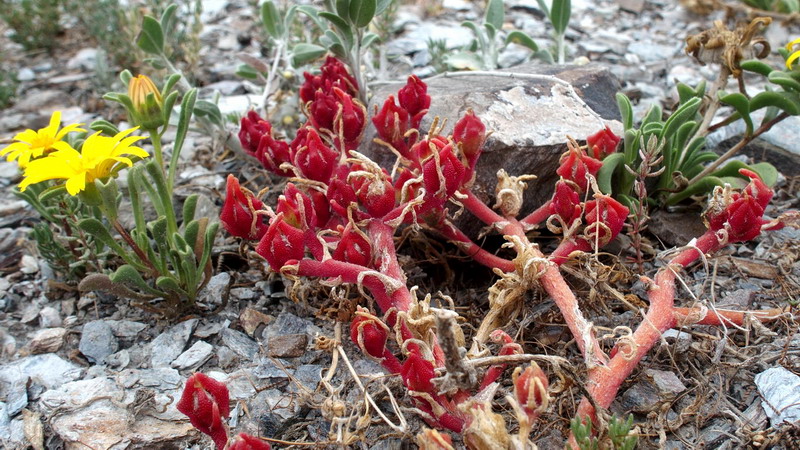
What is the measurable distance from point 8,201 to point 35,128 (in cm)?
84

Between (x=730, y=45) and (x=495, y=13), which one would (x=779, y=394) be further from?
(x=495, y=13)

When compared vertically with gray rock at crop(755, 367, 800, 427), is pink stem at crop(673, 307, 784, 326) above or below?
above

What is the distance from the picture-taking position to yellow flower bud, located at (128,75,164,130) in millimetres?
2645

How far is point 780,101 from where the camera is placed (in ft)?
8.75

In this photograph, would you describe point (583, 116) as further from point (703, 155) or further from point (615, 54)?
point (615, 54)

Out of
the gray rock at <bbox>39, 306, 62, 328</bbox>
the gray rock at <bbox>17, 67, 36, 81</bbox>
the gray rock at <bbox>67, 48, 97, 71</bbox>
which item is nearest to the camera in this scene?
the gray rock at <bbox>39, 306, 62, 328</bbox>

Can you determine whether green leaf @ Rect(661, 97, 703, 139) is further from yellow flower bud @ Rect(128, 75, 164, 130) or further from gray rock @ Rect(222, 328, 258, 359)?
yellow flower bud @ Rect(128, 75, 164, 130)

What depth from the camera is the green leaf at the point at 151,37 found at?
318 cm

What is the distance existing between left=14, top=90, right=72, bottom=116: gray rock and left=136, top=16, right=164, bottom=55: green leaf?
164 centimetres

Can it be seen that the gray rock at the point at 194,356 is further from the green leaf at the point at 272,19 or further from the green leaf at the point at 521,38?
the green leaf at the point at 521,38

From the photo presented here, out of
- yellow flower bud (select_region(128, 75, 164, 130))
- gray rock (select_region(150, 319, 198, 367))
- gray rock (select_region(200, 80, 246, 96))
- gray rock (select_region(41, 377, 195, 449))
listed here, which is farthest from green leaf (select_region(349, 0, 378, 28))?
gray rock (select_region(200, 80, 246, 96))

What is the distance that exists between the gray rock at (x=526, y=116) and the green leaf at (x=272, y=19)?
79 cm

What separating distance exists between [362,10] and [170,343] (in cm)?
153

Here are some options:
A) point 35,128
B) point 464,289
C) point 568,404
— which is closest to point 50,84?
point 35,128
